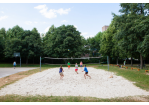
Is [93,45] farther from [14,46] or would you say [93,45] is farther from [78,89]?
[78,89]

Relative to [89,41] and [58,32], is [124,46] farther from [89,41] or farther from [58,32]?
[89,41]

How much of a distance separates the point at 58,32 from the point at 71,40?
5247 millimetres

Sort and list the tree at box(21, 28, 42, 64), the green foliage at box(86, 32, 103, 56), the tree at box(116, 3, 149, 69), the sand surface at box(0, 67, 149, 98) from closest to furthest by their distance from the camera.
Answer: the sand surface at box(0, 67, 149, 98) < the tree at box(116, 3, 149, 69) < the tree at box(21, 28, 42, 64) < the green foliage at box(86, 32, 103, 56)

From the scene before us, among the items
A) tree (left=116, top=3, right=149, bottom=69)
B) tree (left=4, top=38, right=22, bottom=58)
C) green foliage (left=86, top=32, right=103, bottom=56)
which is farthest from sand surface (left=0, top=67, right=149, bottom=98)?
green foliage (left=86, top=32, right=103, bottom=56)

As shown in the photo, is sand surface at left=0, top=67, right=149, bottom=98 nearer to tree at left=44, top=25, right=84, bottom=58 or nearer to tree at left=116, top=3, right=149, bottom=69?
tree at left=116, top=3, right=149, bottom=69

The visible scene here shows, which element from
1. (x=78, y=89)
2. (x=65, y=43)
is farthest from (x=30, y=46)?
(x=78, y=89)

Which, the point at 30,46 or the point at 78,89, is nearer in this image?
the point at 78,89

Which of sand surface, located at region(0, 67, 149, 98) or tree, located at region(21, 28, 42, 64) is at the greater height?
tree, located at region(21, 28, 42, 64)

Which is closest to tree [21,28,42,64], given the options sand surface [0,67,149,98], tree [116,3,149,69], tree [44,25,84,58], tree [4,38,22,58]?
tree [4,38,22,58]

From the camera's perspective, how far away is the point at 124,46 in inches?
945

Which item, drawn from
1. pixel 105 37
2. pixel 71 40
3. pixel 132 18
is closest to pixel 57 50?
pixel 71 40

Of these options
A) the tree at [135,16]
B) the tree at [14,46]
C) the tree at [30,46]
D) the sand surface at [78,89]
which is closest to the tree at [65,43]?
the tree at [30,46]

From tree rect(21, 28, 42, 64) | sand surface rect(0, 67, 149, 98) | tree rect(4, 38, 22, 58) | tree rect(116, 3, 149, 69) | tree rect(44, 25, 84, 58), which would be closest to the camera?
sand surface rect(0, 67, 149, 98)

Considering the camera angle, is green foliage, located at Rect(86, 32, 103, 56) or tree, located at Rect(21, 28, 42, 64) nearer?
tree, located at Rect(21, 28, 42, 64)
